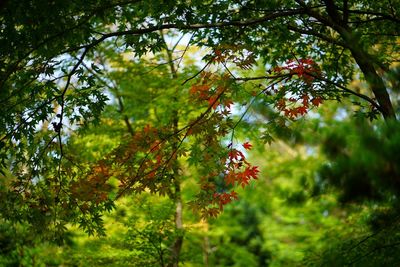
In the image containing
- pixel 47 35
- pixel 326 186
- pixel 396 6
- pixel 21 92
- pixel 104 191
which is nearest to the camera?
pixel 326 186

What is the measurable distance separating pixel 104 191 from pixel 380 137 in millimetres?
3485

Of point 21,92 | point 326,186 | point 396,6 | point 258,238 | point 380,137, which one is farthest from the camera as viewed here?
point 258,238

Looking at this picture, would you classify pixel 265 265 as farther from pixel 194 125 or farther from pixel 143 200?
pixel 194 125

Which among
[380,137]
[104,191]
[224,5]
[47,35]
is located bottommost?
[380,137]

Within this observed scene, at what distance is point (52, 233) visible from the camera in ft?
15.1

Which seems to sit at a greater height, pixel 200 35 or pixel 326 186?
pixel 200 35

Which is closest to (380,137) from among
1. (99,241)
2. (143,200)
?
(143,200)

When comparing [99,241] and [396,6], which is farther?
[99,241]

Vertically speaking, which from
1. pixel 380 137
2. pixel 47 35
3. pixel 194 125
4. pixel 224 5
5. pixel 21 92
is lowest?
pixel 380 137

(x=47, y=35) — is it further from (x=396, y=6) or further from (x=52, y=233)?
(x=396, y=6)

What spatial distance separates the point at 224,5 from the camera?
4.54 meters

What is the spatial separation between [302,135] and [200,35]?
117 inches

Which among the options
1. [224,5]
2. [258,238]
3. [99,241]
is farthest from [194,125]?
[258,238]

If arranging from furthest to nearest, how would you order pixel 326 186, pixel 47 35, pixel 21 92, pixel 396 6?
pixel 396 6 < pixel 21 92 < pixel 47 35 < pixel 326 186
